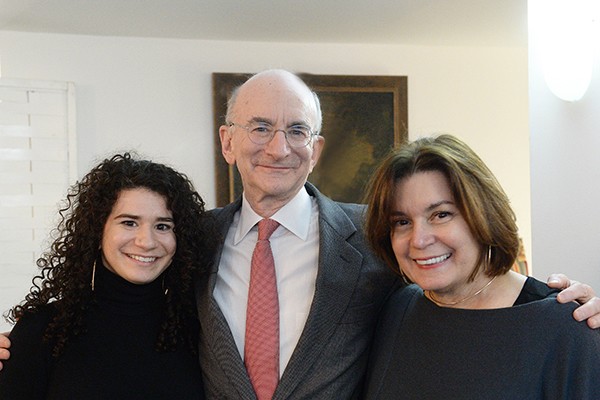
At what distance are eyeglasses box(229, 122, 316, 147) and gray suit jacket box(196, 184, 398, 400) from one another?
0.25 m

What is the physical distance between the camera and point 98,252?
189cm

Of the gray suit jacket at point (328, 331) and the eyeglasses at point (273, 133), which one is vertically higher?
the eyeglasses at point (273, 133)

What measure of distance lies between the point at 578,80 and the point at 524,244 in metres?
2.15

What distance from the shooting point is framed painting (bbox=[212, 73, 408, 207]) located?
190 inches

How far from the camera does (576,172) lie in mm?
3127

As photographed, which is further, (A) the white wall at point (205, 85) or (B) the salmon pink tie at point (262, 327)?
(A) the white wall at point (205, 85)

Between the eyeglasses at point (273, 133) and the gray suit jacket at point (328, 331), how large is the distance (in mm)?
248

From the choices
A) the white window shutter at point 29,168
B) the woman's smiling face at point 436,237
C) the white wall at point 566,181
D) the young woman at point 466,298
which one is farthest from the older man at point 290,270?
the white window shutter at point 29,168

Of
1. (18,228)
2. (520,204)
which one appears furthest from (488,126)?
(18,228)

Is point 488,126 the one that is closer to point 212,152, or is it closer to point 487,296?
point 212,152

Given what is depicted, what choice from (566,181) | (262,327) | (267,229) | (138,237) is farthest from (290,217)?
(566,181)

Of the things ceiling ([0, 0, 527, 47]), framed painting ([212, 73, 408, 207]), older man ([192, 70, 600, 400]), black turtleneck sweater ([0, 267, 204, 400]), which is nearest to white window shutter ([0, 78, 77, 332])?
ceiling ([0, 0, 527, 47])

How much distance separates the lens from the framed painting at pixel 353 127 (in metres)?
4.82

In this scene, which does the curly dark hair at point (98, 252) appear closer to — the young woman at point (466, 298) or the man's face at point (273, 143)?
the man's face at point (273, 143)
